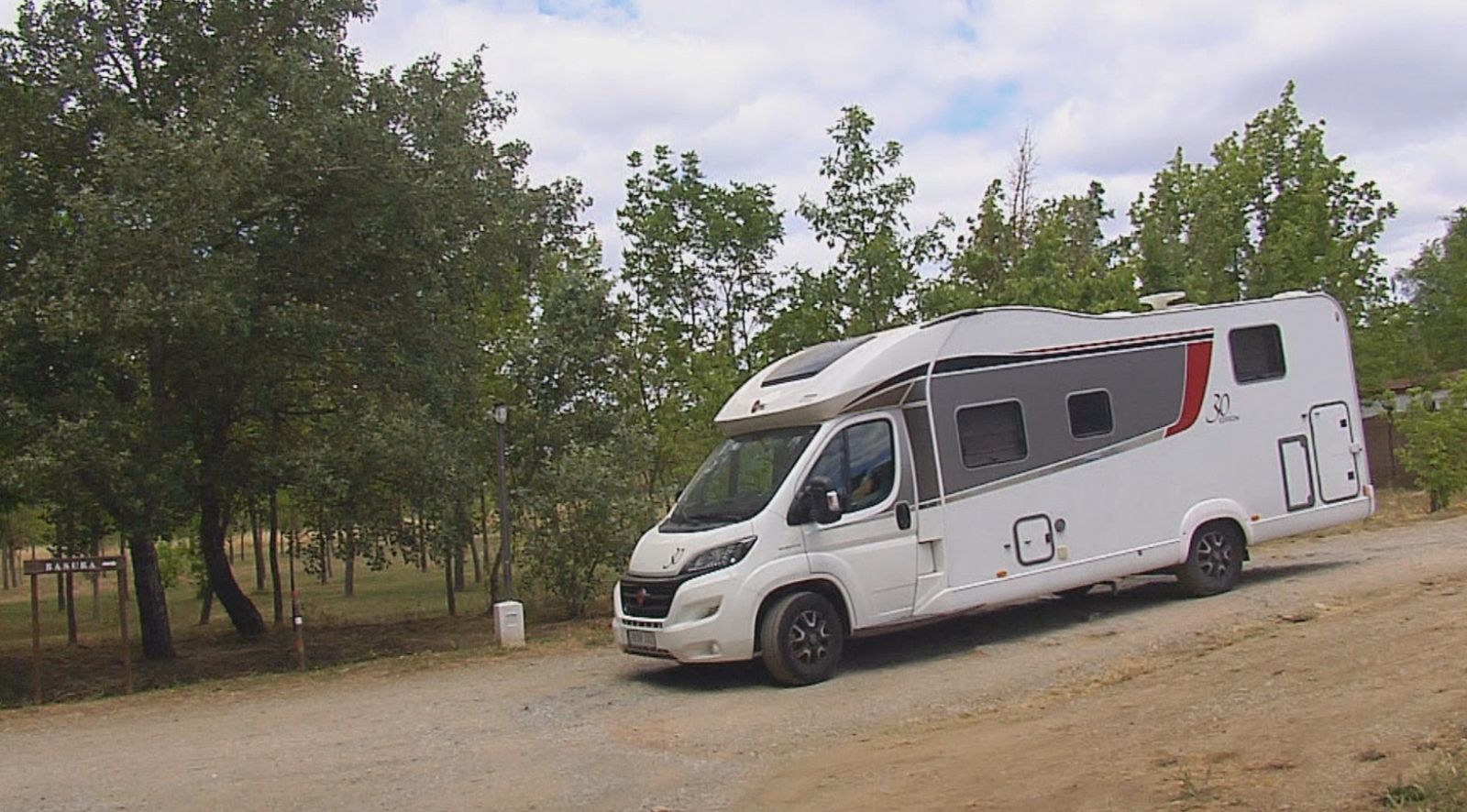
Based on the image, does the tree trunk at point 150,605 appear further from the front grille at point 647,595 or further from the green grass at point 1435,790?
the green grass at point 1435,790

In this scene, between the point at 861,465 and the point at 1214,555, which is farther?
the point at 1214,555

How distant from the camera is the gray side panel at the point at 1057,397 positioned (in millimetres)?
11094

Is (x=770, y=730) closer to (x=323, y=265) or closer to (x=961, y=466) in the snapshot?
(x=961, y=466)

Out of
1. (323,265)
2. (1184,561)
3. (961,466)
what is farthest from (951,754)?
(323,265)

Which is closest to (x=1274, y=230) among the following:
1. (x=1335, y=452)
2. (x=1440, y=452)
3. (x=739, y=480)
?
(x=1440, y=452)

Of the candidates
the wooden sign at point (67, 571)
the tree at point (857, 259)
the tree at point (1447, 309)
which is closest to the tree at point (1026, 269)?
the tree at point (857, 259)

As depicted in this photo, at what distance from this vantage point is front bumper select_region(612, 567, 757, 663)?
1006cm

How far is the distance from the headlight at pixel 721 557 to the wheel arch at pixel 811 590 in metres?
0.38

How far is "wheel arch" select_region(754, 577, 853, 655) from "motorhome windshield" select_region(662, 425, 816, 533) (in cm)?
65

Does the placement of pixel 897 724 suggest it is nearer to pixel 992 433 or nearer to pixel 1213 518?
pixel 992 433

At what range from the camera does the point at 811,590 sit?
10.5m

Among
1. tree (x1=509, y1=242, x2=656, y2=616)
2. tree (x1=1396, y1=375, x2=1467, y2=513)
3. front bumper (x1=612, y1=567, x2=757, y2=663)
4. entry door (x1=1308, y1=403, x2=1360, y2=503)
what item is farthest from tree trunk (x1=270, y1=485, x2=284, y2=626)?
tree (x1=1396, y1=375, x2=1467, y2=513)

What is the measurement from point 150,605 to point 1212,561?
13.5 meters

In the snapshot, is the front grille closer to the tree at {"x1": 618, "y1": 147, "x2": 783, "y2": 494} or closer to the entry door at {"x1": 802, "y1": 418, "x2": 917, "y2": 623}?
the entry door at {"x1": 802, "y1": 418, "x2": 917, "y2": 623}
